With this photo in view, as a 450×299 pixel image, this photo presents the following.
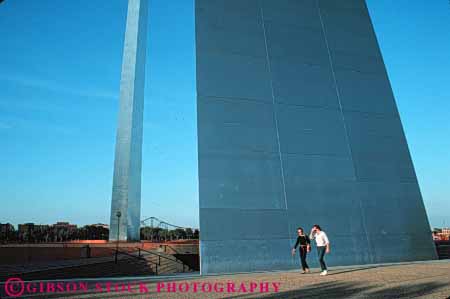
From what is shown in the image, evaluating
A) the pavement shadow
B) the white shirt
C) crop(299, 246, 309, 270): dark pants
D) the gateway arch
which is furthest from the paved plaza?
the gateway arch

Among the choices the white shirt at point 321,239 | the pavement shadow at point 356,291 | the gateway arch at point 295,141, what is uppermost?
the gateway arch at point 295,141

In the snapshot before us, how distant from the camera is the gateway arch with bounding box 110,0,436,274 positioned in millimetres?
8077

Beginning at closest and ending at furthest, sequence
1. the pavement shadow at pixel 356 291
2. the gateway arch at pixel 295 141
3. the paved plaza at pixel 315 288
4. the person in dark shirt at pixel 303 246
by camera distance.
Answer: the pavement shadow at pixel 356 291
the paved plaza at pixel 315 288
the person in dark shirt at pixel 303 246
the gateway arch at pixel 295 141

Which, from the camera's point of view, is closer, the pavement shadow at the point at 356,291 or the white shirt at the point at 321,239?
the pavement shadow at the point at 356,291

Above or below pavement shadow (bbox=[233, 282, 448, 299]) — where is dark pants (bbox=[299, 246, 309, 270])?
above

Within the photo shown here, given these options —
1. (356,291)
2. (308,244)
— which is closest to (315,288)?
(356,291)

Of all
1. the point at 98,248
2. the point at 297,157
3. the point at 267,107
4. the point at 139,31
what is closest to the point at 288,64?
the point at 267,107

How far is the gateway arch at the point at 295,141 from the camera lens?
8077 millimetres

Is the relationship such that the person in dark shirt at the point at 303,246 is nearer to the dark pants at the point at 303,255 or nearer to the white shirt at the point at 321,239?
the dark pants at the point at 303,255

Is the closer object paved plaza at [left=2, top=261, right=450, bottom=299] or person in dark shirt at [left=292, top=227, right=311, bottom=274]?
paved plaza at [left=2, top=261, right=450, bottom=299]

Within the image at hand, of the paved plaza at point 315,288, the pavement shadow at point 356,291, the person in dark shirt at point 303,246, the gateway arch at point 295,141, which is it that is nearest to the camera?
the pavement shadow at point 356,291

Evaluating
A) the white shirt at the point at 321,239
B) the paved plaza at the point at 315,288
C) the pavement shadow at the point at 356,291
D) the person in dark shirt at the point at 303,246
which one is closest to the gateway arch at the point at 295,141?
the person in dark shirt at the point at 303,246

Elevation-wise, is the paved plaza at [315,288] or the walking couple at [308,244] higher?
the walking couple at [308,244]

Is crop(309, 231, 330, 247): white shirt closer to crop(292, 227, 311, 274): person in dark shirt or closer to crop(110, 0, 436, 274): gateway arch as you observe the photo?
crop(292, 227, 311, 274): person in dark shirt
